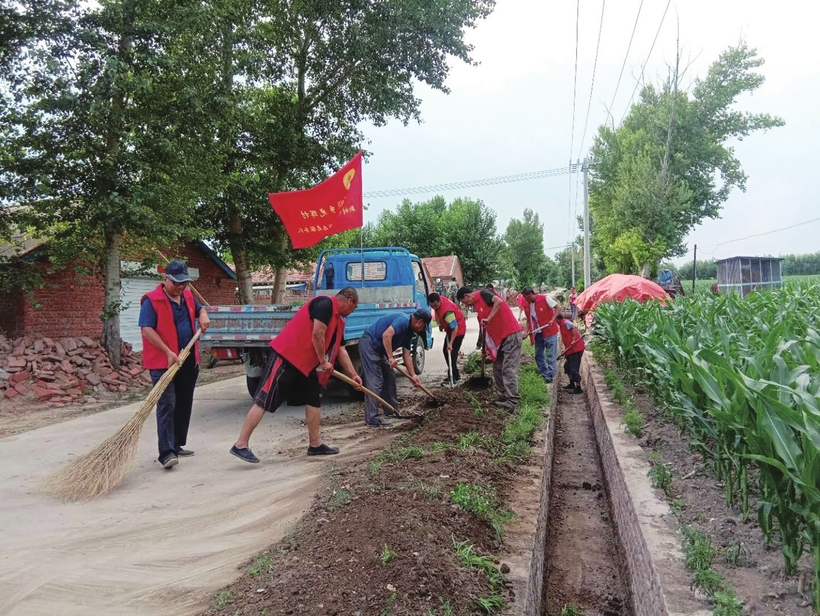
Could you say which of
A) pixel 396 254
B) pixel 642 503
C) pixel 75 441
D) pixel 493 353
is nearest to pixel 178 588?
pixel 642 503

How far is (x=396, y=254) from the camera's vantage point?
952 centimetres

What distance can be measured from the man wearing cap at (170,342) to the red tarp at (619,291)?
43.8 feet

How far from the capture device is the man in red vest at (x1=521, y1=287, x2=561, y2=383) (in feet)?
27.7

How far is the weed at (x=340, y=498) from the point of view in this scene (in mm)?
3521

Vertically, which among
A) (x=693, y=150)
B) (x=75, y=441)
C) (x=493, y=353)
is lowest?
(x=75, y=441)

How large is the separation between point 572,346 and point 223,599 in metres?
7.16

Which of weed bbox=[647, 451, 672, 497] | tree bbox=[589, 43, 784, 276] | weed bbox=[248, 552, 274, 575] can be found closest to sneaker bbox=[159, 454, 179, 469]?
weed bbox=[248, 552, 274, 575]

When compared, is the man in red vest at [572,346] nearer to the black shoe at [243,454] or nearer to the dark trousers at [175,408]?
the black shoe at [243,454]

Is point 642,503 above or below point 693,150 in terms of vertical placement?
below

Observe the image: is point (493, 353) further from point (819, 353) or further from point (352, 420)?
point (819, 353)

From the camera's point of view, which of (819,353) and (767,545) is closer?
(767,545)

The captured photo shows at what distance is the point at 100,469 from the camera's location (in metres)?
4.25

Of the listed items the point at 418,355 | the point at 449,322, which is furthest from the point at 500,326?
the point at 418,355

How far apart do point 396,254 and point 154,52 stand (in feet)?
16.8
